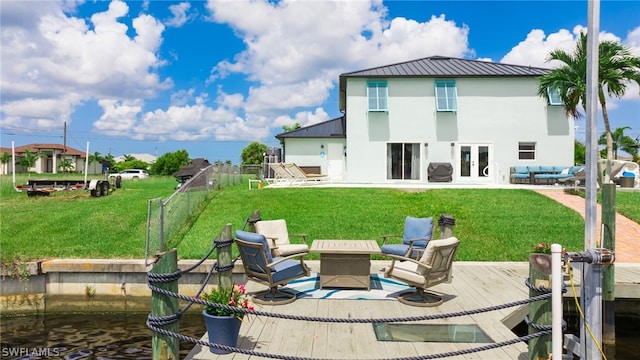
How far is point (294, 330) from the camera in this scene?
5.48m

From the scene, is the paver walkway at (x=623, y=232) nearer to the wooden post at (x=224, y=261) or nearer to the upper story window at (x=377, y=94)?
the wooden post at (x=224, y=261)

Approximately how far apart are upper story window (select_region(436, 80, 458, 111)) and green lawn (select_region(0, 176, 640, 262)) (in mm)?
6715

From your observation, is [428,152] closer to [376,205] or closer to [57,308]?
[376,205]

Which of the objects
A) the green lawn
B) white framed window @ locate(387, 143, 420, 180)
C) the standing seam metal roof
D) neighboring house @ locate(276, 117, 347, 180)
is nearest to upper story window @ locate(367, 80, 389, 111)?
the standing seam metal roof

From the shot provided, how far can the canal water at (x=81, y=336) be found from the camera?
21.7ft

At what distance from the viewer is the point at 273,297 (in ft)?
21.7

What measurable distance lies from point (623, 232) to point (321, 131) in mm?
18896

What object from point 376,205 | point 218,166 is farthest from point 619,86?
point 218,166

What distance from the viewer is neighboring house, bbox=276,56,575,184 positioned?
22.4 metres

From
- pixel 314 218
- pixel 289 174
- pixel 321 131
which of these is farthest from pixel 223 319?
pixel 321 131

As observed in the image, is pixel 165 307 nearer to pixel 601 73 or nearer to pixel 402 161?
pixel 601 73

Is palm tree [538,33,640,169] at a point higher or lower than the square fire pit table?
higher

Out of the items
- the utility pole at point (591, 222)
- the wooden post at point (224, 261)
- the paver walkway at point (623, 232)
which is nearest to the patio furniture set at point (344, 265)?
the wooden post at point (224, 261)

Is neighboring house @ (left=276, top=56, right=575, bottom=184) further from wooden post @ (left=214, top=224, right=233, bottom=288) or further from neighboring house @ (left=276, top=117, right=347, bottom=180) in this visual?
wooden post @ (left=214, top=224, right=233, bottom=288)
